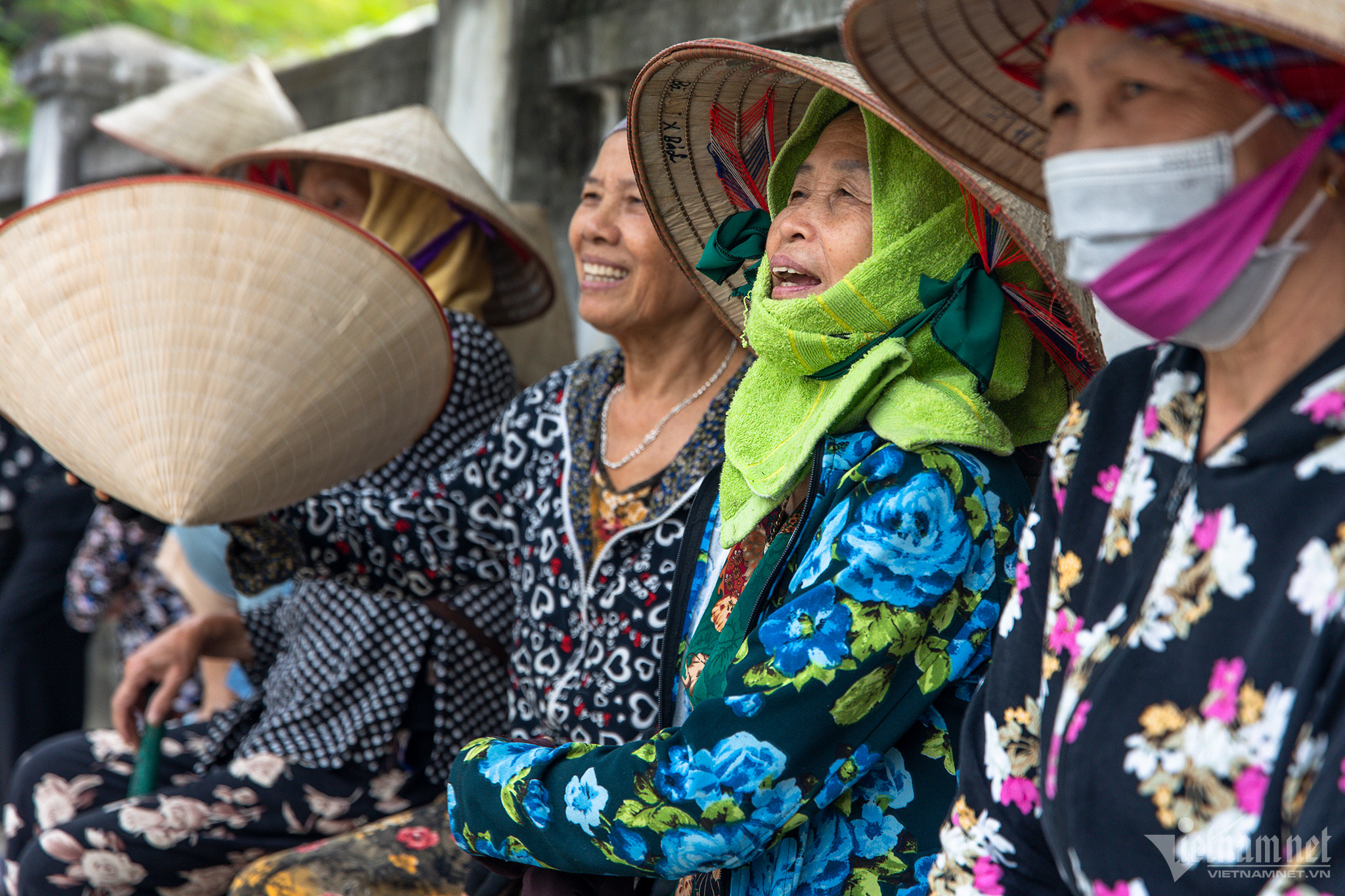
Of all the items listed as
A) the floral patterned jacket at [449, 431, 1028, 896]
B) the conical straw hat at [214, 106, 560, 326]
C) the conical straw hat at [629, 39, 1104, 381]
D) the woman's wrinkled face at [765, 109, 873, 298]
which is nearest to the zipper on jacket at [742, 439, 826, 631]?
the floral patterned jacket at [449, 431, 1028, 896]

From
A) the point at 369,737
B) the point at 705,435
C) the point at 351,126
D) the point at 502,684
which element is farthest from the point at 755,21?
the point at 369,737

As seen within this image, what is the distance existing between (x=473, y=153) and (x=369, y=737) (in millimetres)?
1982

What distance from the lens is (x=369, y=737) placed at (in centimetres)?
247

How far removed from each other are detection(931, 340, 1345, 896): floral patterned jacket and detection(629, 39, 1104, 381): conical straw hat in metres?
0.29

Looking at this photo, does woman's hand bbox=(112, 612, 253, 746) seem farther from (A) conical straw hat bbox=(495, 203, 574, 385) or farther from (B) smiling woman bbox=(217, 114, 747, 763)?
(A) conical straw hat bbox=(495, 203, 574, 385)

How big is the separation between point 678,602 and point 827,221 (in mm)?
592

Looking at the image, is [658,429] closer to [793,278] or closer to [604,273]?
[604,273]

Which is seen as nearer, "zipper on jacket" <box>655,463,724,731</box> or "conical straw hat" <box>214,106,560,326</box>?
"zipper on jacket" <box>655,463,724,731</box>

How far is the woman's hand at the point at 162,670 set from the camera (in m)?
2.60

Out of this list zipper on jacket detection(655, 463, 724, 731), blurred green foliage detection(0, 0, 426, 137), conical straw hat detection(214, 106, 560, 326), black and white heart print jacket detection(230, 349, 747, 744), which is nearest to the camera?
zipper on jacket detection(655, 463, 724, 731)

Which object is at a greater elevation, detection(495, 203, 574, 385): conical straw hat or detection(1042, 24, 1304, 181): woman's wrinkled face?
detection(1042, 24, 1304, 181): woman's wrinkled face

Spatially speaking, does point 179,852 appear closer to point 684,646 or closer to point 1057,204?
point 684,646

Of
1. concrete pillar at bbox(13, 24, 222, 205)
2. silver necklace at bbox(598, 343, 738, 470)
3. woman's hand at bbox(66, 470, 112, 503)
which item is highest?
concrete pillar at bbox(13, 24, 222, 205)

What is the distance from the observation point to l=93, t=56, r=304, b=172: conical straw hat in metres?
3.60
